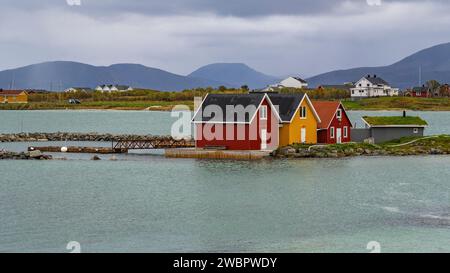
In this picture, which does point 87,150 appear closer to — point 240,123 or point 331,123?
point 240,123

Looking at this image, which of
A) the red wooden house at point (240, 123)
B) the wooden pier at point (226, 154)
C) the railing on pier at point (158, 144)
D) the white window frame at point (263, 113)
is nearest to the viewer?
the wooden pier at point (226, 154)

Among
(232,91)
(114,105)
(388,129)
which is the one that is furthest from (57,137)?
(114,105)

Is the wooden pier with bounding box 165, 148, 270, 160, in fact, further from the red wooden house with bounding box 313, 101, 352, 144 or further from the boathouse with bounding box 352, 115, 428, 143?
the boathouse with bounding box 352, 115, 428, 143

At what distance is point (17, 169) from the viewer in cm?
5531

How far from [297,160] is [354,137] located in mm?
10757

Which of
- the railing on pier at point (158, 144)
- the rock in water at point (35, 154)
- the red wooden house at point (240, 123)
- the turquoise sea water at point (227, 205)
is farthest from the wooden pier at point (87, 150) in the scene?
the red wooden house at point (240, 123)

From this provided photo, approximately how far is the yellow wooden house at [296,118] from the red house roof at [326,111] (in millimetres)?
684

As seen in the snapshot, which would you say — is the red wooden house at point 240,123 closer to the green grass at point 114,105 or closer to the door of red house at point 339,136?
the door of red house at point 339,136

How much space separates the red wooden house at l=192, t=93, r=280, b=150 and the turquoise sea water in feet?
10.7

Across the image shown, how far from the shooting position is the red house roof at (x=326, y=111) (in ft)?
204

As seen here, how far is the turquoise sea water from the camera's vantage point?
1158 inches

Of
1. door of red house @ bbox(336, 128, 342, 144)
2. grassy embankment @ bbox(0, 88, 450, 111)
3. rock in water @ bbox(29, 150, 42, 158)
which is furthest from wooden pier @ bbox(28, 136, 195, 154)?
grassy embankment @ bbox(0, 88, 450, 111)

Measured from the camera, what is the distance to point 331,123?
62.4 metres
